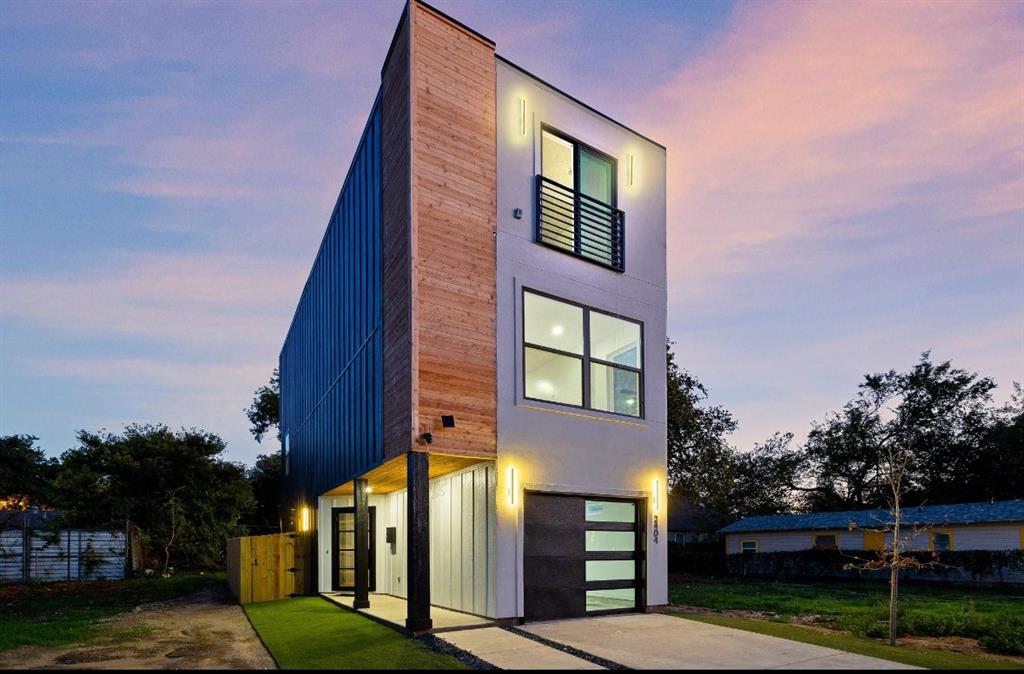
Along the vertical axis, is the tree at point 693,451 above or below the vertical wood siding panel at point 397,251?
below

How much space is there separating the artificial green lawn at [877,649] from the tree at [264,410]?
137 ft

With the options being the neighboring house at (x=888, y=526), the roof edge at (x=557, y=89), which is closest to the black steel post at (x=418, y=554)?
the roof edge at (x=557, y=89)

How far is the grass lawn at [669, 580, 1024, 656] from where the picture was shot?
9.94 metres

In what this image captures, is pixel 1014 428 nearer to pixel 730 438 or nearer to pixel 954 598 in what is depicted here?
pixel 730 438

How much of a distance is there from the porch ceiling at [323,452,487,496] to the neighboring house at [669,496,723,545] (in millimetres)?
26281

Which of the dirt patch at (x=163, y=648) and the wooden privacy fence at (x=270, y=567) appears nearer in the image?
the dirt patch at (x=163, y=648)

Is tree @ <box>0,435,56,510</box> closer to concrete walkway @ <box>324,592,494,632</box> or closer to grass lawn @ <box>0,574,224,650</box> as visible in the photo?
grass lawn @ <box>0,574,224,650</box>

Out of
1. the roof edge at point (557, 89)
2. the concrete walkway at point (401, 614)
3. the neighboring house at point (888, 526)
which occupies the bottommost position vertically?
the neighboring house at point (888, 526)

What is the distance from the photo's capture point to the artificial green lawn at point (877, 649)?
7.26 metres

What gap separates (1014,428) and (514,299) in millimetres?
33354

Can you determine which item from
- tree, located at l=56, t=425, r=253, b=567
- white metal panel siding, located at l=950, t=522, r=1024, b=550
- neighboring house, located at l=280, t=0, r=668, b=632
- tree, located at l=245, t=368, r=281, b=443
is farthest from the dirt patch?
tree, located at l=245, t=368, r=281, b=443

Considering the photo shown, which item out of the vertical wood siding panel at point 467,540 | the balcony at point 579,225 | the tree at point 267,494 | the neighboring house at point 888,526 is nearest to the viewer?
the vertical wood siding panel at point 467,540

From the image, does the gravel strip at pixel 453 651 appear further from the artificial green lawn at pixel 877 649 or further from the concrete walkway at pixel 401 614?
the artificial green lawn at pixel 877 649

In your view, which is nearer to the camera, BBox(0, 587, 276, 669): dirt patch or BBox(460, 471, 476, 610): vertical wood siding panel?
BBox(0, 587, 276, 669): dirt patch
